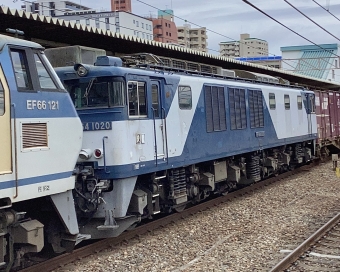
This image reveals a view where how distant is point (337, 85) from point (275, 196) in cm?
2765

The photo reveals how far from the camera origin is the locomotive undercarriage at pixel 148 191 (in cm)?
968

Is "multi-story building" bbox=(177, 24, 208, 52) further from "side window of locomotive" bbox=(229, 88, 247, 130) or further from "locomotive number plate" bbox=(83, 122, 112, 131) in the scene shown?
"locomotive number plate" bbox=(83, 122, 112, 131)

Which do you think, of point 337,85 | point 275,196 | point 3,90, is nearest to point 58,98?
point 3,90

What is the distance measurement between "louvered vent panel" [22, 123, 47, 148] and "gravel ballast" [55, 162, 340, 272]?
2.46 m

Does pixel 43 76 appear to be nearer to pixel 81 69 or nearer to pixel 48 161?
pixel 48 161

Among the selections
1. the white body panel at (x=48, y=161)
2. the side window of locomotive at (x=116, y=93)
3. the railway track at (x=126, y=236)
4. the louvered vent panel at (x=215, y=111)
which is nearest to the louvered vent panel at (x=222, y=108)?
the louvered vent panel at (x=215, y=111)

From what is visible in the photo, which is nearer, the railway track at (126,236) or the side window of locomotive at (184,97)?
the railway track at (126,236)

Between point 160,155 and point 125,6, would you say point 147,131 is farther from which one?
point 125,6

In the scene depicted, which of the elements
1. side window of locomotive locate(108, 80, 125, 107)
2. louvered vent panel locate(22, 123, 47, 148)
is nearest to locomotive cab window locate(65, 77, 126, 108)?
side window of locomotive locate(108, 80, 125, 107)

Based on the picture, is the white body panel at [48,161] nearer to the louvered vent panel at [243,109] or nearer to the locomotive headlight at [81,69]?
the locomotive headlight at [81,69]

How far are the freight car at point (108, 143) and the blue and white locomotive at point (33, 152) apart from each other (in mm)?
15

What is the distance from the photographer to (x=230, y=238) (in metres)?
10.4

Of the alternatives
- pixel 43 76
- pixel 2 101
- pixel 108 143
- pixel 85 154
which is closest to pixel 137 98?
pixel 108 143

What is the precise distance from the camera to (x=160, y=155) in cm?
1099
